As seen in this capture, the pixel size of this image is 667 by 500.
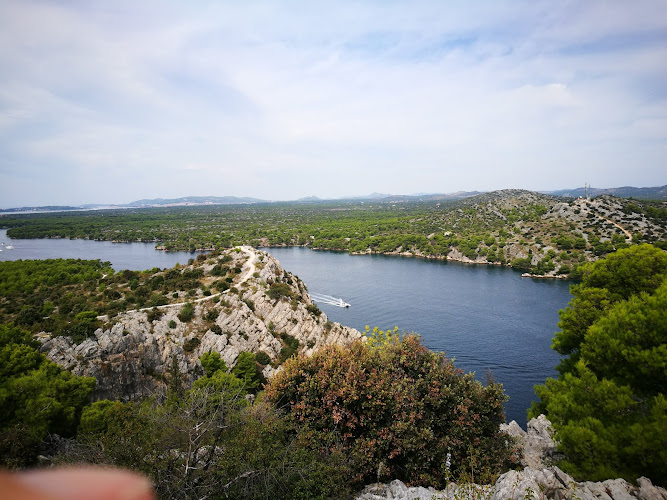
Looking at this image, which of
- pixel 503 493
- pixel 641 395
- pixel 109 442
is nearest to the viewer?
pixel 503 493

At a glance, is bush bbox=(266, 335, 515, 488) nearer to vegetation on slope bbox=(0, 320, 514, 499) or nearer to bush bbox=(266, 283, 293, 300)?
vegetation on slope bbox=(0, 320, 514, 499)

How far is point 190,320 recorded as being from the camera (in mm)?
36938

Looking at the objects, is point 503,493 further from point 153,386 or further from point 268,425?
point 153,386

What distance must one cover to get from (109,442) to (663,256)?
1063 inches

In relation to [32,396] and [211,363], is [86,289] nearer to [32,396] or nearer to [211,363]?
[211,363]

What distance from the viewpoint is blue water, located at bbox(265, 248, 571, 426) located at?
40.2 meters

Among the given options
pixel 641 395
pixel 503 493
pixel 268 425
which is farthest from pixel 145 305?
pixel 641 395

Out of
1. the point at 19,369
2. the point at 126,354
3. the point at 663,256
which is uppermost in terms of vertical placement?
the point at 663,256

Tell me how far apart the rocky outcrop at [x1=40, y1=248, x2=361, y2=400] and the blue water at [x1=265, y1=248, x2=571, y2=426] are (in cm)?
1353

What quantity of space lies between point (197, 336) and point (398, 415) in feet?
91.2

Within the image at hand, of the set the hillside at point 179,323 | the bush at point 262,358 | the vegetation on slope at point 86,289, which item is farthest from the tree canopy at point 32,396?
the bush at point 262,358

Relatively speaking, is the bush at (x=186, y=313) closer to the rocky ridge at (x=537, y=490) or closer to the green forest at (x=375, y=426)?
the green forest at (x=375, y=426)

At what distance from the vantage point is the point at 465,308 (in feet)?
196

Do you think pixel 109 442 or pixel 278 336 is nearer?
pixel 109 442
